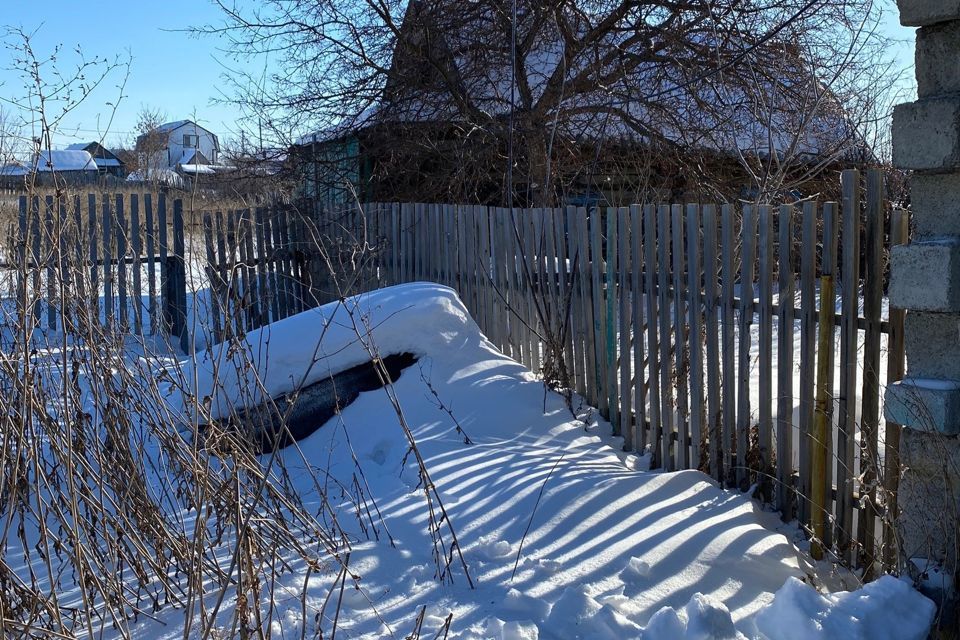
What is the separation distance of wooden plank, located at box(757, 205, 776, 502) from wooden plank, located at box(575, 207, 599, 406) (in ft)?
→ 4.68

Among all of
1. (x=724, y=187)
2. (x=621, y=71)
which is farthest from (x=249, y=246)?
(x=724, y=187)

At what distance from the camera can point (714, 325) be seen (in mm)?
4832

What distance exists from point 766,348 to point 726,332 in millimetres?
285

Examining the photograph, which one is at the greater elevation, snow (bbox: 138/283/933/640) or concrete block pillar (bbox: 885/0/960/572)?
concrete block pillar (bbox: 885/0/960/572)

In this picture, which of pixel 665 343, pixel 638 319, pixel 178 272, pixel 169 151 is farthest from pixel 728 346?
A: pixel 169 151

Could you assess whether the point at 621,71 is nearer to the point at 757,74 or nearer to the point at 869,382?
the point at 757,74

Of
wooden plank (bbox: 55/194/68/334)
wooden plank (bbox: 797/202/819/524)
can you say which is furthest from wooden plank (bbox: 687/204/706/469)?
wooden plank (bbox: 55/194/68/334)

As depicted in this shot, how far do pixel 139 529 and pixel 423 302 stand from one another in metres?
2.87

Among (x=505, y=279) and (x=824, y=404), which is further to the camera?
(x=505, y=279)

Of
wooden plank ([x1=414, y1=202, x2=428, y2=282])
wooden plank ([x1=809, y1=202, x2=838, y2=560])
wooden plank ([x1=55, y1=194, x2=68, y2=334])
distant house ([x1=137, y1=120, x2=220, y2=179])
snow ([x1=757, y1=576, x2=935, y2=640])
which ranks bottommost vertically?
snow ([x1=757, y1=576, x2=935, y2=640])

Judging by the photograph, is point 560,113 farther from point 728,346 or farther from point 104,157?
point 104,157

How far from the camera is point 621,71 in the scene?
33.4ft

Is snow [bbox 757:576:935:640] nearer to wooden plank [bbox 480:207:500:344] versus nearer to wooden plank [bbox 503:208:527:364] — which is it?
wooden plank [bbox 503:208:527:364]

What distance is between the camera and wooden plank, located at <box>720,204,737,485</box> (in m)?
4.64
